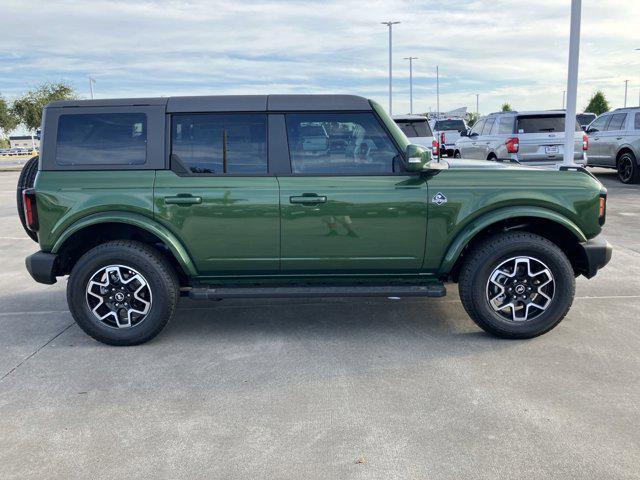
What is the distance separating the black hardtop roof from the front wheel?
4.74 feet

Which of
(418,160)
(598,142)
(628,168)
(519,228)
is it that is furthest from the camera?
(598,142)

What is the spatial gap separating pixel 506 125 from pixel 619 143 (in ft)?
11.9

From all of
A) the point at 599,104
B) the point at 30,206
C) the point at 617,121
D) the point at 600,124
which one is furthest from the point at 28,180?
the point at 599,104

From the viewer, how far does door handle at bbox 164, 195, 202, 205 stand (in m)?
4.45

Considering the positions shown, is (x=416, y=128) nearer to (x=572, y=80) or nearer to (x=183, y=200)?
(x=572, y=80)

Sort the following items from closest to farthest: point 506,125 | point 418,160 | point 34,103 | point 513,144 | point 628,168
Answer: point 418,160
point 513,144
point 506,125
point 628,168
point 34,103

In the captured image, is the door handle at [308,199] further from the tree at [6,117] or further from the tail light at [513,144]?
the tree at [6,117]

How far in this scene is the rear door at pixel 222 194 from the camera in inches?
175

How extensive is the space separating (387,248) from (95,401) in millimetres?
2242

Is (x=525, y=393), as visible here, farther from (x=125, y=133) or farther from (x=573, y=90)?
(x=573, y=90)

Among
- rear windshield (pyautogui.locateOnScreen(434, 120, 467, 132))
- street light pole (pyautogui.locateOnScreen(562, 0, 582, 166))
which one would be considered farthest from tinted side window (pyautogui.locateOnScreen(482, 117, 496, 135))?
rear windshield (pyautogui.locateOnScreen(434, 120, 467, 132))

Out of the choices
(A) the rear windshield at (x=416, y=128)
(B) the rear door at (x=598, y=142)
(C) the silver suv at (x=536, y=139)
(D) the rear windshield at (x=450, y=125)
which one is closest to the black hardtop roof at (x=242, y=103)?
(C) the silver suv at (x=536, y=139)

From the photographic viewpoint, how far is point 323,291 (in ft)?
14.9

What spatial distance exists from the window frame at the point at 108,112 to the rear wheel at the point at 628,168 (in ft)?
44.6
